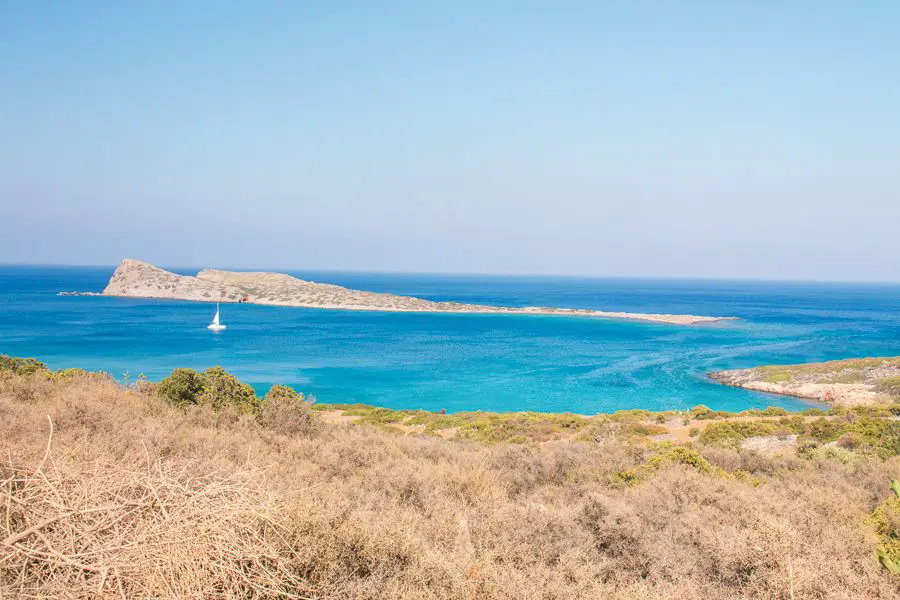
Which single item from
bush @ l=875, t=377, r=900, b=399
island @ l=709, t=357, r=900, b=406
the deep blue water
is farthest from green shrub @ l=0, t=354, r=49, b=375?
bush @ l=875, t=377, r=900, b=399

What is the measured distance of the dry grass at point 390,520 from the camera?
333 centimetres

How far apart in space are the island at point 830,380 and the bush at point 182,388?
34530 millimetres

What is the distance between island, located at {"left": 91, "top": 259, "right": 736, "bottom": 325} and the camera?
106 metres

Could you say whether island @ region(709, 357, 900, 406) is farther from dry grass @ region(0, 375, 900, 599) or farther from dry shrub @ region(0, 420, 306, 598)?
dry shrub @ region(0, 420, 306, 598)

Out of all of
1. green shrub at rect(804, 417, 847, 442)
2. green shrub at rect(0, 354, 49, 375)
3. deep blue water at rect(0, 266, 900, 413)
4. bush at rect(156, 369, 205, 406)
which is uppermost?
bush at rect(156, 369, 205, 406)

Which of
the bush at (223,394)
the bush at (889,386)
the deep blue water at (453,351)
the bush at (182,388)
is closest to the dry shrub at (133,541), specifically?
the bush at (223,394)

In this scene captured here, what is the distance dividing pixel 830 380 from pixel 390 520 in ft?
136

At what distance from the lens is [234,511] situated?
3.65 meters

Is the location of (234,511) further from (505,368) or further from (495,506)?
(505,368)

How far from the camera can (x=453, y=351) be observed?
54.4 metres

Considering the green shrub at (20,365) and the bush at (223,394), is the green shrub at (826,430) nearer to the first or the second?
the bush at (223,394)

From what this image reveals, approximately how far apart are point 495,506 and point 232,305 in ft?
364

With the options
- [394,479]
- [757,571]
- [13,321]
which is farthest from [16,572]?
[13,321]

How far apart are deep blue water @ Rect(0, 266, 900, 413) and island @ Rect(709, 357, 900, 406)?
2.26 metres
